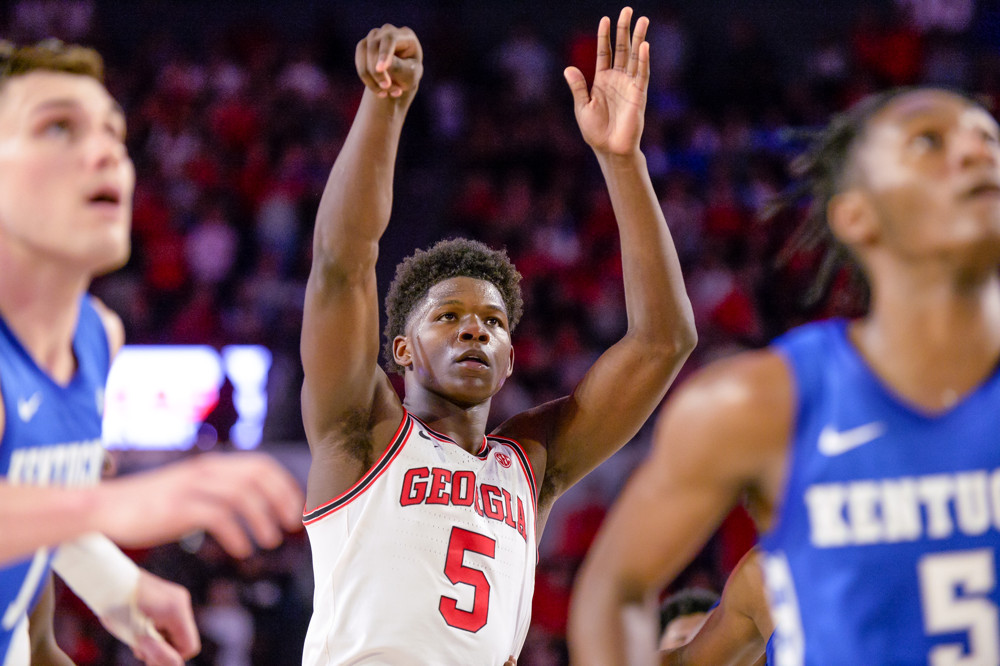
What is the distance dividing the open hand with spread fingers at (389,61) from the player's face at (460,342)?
0.78m

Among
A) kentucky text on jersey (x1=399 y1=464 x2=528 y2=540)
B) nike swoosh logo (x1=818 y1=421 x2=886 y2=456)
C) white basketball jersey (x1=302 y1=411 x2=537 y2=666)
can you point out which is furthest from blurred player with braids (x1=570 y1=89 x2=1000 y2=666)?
kentucky text on jersey (x1=399 y1=464 x2=528 y2=540)

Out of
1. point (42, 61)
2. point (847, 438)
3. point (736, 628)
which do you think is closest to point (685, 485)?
point (847, 438)

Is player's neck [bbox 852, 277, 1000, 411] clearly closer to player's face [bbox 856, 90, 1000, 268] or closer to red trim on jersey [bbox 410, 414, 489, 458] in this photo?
player's face [bbox 856, 90, 1000, 268]

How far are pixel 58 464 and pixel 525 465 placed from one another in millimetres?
1558

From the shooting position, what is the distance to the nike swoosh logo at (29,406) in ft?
7.13

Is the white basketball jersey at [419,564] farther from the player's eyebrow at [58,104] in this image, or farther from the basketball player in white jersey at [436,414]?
the player's eyebrow at [58,104]

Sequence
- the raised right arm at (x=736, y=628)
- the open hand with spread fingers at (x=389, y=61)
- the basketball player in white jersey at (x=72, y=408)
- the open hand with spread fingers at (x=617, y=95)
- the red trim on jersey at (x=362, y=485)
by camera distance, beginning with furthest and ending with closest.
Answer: the open hand with spread fingers at (x=617, y=95), the red trim on jersey at (x=362, y=485), the raised right arm at (x=736, y=628), the open hand with spread fingers at (x=389, y=61), the basketball player in white jersey at (x=72, y=408)

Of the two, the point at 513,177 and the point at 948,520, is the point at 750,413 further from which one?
the point at 513,177

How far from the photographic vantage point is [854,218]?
215cm

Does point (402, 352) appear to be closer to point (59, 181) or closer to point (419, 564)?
point (419, 564)

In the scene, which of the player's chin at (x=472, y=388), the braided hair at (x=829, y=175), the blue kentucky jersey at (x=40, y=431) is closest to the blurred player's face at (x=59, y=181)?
the blue kentucky jersey at (x=40, y=431)

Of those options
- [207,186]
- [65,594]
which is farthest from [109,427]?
[207,186]

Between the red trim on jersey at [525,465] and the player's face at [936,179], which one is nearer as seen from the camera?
the player's face at [936,179]

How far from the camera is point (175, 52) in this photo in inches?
462
